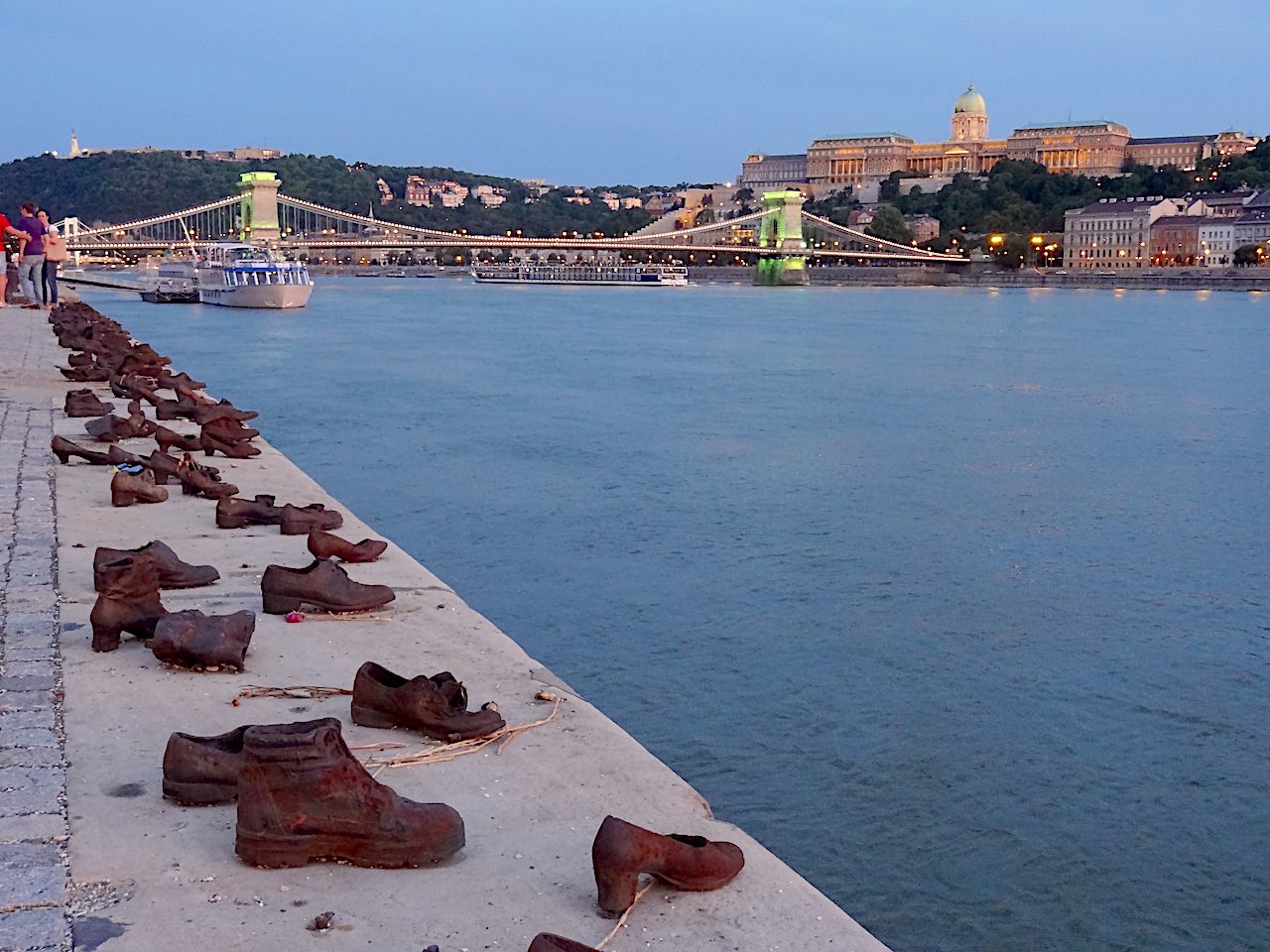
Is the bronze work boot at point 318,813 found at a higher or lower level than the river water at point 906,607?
higher

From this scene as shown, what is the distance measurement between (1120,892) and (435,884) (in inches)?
67.7

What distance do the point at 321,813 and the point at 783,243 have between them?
71792 millimetres

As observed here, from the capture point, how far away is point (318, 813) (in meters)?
2.10

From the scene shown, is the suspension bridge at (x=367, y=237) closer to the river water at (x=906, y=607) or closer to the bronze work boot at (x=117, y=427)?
the river water at (x=906, y=607)

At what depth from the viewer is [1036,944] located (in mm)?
2920

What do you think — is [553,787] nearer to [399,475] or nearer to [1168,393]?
[399,475]

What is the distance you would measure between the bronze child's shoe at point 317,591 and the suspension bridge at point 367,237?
4527cm

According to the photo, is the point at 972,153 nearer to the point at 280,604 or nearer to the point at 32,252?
the point at 32,252

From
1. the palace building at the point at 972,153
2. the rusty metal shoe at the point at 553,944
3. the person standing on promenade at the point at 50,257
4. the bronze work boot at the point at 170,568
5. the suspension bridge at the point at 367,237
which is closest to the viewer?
the rusty metal shoe at the point at 553,944

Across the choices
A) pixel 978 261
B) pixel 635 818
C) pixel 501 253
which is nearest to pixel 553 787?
pixel 635 818

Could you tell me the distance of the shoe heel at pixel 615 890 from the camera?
199 cm

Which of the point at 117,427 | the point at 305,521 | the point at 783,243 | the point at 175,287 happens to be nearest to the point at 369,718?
the point at 305,521

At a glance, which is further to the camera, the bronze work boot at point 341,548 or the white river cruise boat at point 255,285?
the white river cruise boat at point 255,285

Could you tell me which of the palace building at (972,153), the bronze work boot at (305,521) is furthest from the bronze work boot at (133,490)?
the palace building at (972,153)
